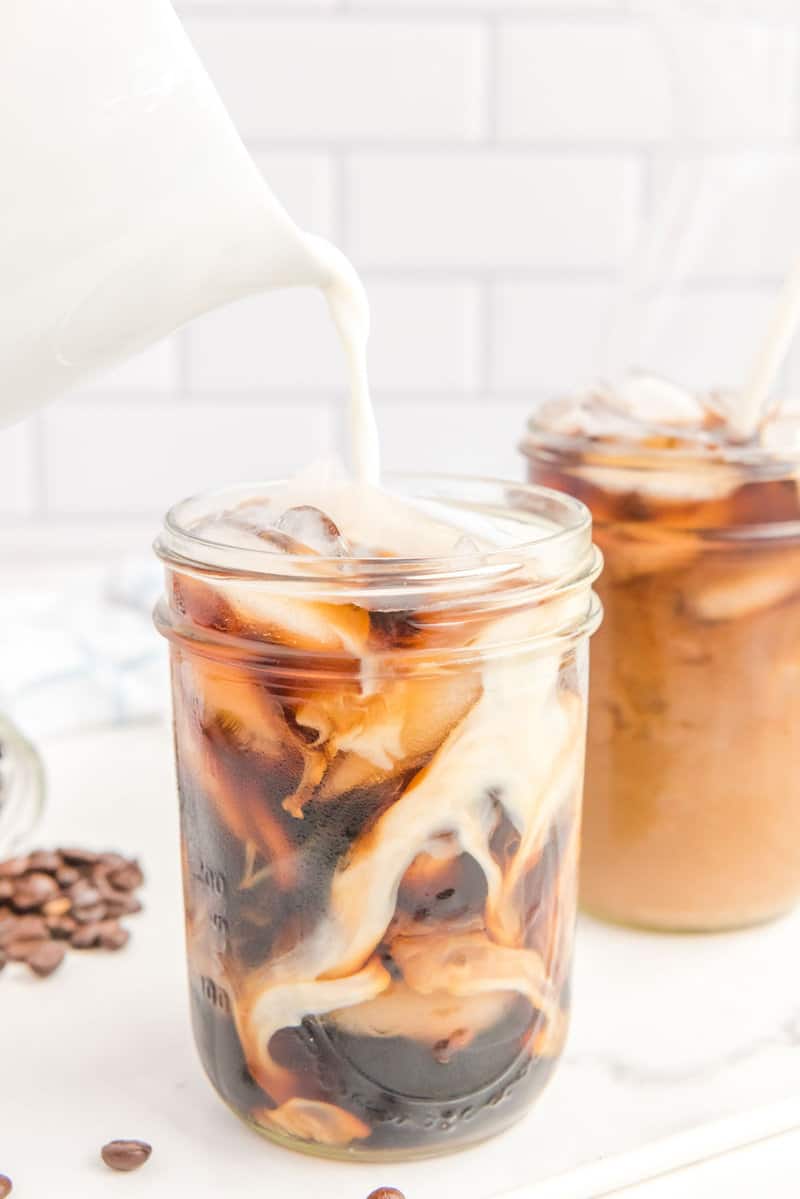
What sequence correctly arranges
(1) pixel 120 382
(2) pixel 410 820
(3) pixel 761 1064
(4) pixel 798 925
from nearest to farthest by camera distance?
(2) pixel 410 820 < (3) pixel 761 1064 < (4) pixel 798 925 < (1) pixel 120 382

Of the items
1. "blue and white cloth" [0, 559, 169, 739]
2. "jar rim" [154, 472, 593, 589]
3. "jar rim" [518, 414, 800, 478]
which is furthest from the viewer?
"blue and white cloth" [0, 559, 169, 739]

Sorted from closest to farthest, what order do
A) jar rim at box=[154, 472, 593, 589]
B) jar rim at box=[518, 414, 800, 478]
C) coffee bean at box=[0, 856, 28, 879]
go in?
jar rim at box=[154, 472, 593, 589] < jar rim at box=[518, 414, 800, 478] < coffee bean at box=[0, 856, 28, 879]

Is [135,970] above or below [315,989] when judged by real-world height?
below

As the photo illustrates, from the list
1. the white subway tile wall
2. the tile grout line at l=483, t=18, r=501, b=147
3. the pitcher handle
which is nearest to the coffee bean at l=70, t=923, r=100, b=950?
the pitcher handle

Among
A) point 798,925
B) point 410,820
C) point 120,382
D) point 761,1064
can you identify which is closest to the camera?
point 410,820

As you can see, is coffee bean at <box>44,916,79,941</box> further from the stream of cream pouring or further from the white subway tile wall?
the white subway tile wall

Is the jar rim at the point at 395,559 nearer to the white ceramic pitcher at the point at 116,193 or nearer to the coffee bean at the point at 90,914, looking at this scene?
the white ceramic pitcher at the point at 116,193

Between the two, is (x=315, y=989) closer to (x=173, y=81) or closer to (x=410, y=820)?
(x=410, y=820)

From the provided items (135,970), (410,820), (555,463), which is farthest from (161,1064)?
(555,463)
